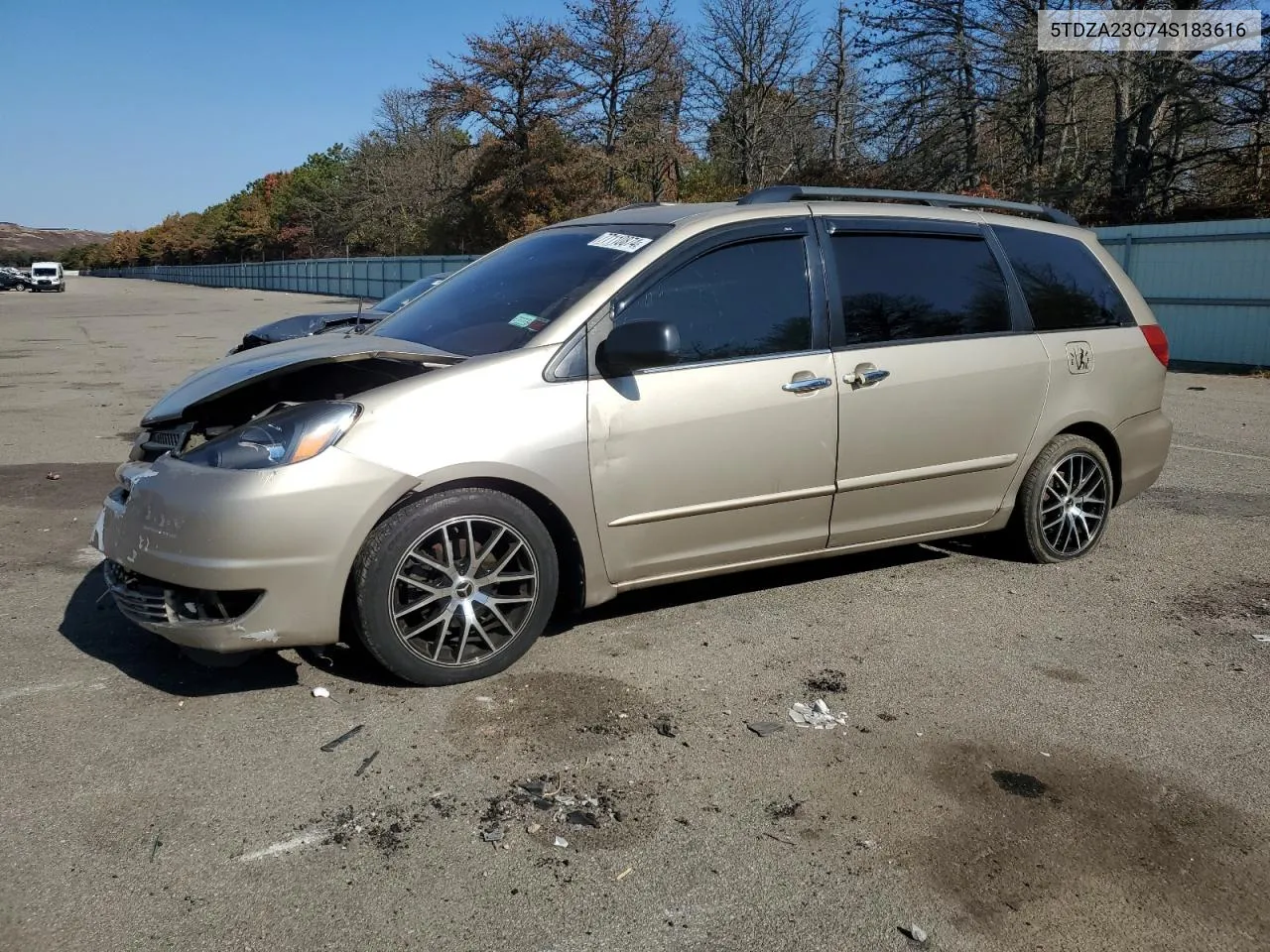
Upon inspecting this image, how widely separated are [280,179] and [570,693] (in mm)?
109108

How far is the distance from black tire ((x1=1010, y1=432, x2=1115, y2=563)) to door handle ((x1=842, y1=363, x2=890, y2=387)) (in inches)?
46.7

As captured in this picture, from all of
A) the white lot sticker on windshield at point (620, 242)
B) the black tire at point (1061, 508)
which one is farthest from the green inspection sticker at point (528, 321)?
the black tire at point (1061, 508)

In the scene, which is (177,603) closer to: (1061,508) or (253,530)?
(253,530)

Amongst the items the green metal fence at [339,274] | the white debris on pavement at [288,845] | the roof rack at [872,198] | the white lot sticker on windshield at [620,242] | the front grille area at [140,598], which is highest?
the green metal fence at [339,274]

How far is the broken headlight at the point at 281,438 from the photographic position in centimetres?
360

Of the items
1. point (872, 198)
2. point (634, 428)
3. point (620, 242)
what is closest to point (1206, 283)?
point (872, 198)

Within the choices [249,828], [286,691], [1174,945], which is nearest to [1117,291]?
[1174,945]

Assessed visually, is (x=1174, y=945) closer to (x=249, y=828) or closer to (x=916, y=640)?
(x=916, y=640)

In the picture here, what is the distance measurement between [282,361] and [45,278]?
75325mm

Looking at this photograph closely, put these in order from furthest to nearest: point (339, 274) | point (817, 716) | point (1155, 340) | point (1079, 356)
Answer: point (339, 274), point (1155, 340), point (1079, 356), point (817, 716)

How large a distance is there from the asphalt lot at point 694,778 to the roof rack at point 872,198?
1829 millimetres

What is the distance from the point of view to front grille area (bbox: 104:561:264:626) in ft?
11.8

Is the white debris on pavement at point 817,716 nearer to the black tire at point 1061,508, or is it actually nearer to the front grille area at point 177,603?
the front grille area at point 177,603

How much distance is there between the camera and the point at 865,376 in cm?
467
